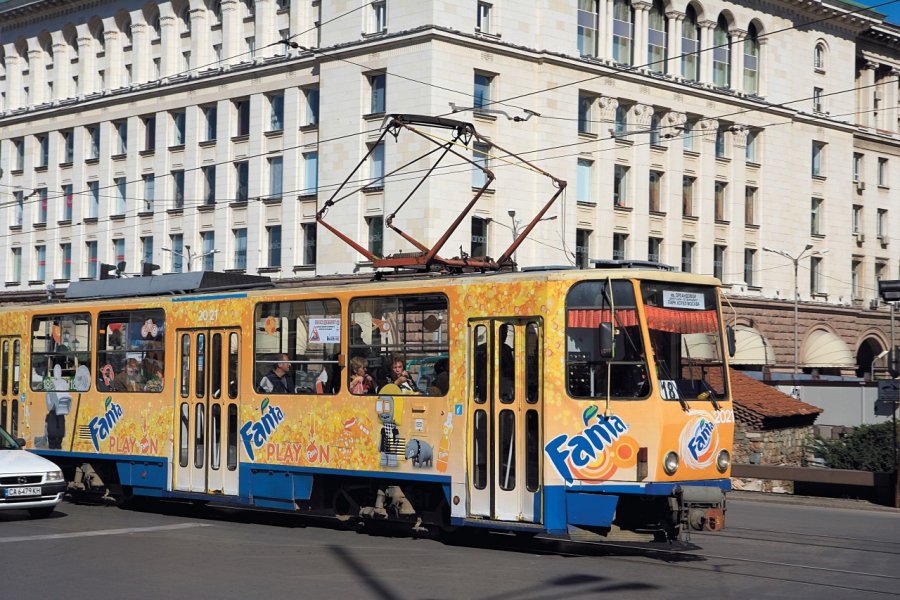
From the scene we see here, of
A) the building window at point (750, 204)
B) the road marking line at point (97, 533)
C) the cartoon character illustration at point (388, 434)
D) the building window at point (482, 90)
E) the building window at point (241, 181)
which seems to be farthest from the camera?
the building window at point (750, 204)

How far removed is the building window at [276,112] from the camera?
52094mm

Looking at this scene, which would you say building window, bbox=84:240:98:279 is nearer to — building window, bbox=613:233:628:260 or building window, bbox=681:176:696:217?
building window, bbox=613:233:628:260

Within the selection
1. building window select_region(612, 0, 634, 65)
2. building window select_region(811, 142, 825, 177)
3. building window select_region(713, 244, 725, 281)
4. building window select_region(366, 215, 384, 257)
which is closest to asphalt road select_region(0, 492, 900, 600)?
building window select_region(366, 215, 384, 257)

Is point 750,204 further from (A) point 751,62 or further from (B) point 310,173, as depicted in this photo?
(B) point 310,173

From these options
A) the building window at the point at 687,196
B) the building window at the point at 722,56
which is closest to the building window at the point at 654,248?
the building window at the point at 687,196

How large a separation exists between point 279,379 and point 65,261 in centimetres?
4608

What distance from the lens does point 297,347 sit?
17906 mm

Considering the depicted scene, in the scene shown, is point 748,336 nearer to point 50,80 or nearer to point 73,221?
point 73,221

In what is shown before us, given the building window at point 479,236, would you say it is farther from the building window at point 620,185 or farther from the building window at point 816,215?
the building window at point 816,215

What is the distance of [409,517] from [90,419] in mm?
6834

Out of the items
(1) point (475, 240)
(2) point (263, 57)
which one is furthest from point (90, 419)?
(2) point (263, 57)

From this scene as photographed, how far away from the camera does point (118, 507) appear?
21.1m

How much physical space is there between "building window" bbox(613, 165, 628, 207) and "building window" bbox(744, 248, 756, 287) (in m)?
8.03

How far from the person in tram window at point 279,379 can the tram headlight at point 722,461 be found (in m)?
5.88
